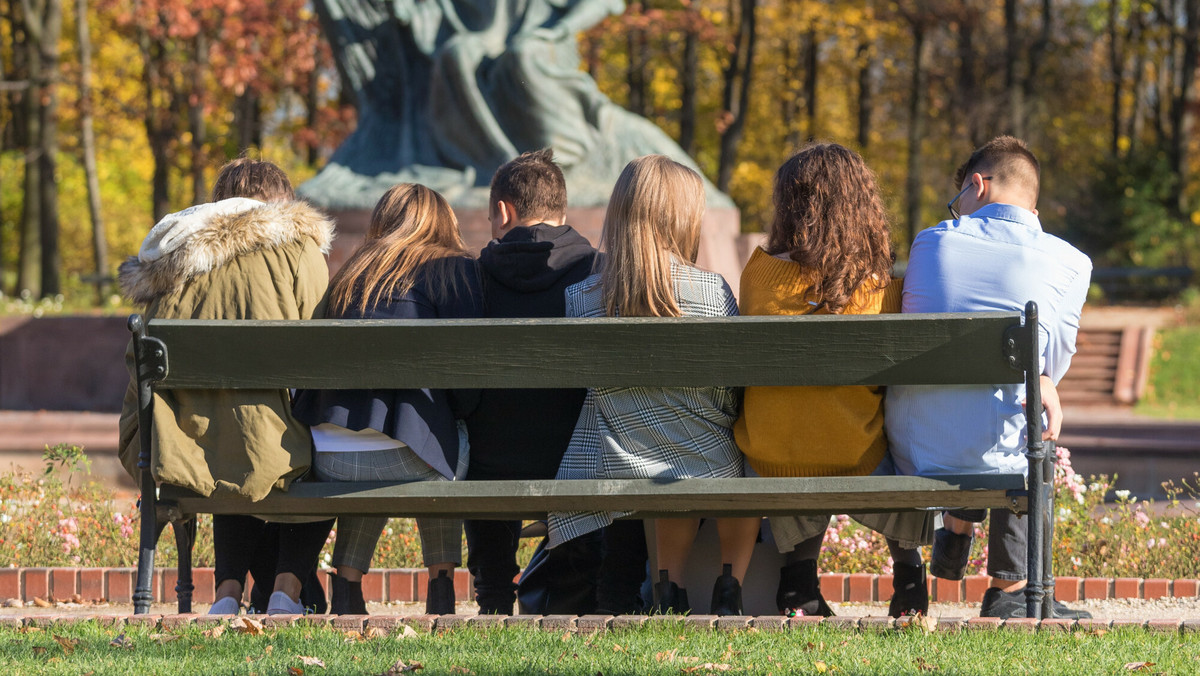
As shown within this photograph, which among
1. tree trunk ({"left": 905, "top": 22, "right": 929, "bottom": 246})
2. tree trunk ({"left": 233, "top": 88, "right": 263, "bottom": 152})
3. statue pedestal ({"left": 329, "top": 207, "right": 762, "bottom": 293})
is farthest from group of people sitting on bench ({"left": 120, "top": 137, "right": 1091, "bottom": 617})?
tree trunk ({"left": 905, "top": 22, "right": 929, "bottom": 246})

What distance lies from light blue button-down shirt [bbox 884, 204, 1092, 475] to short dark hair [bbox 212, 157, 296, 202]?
6.51 ft

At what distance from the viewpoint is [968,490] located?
11.8ft

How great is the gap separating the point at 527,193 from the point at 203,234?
0.99 meters

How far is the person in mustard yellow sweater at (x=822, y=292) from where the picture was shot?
12.4ft

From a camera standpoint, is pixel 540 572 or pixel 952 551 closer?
pixel 952 551

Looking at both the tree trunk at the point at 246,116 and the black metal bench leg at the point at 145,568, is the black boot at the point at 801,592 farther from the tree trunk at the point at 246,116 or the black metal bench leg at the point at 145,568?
the tree trunk at the point at 246,116

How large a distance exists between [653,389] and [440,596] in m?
1.00

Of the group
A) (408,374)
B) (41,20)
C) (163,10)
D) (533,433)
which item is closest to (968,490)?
(533,433)

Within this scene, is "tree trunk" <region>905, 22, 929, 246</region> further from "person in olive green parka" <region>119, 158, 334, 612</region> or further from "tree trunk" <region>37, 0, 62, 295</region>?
"person in olive green parka" <region>119, 158, 334, 612</region>

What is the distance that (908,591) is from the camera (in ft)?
13.4

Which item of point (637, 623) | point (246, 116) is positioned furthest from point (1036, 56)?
point (637, 623)

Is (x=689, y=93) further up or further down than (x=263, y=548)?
further up

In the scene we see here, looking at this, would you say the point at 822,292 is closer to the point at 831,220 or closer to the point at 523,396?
the point at 831,220

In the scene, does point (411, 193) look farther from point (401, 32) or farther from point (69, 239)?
point (69, 239)
